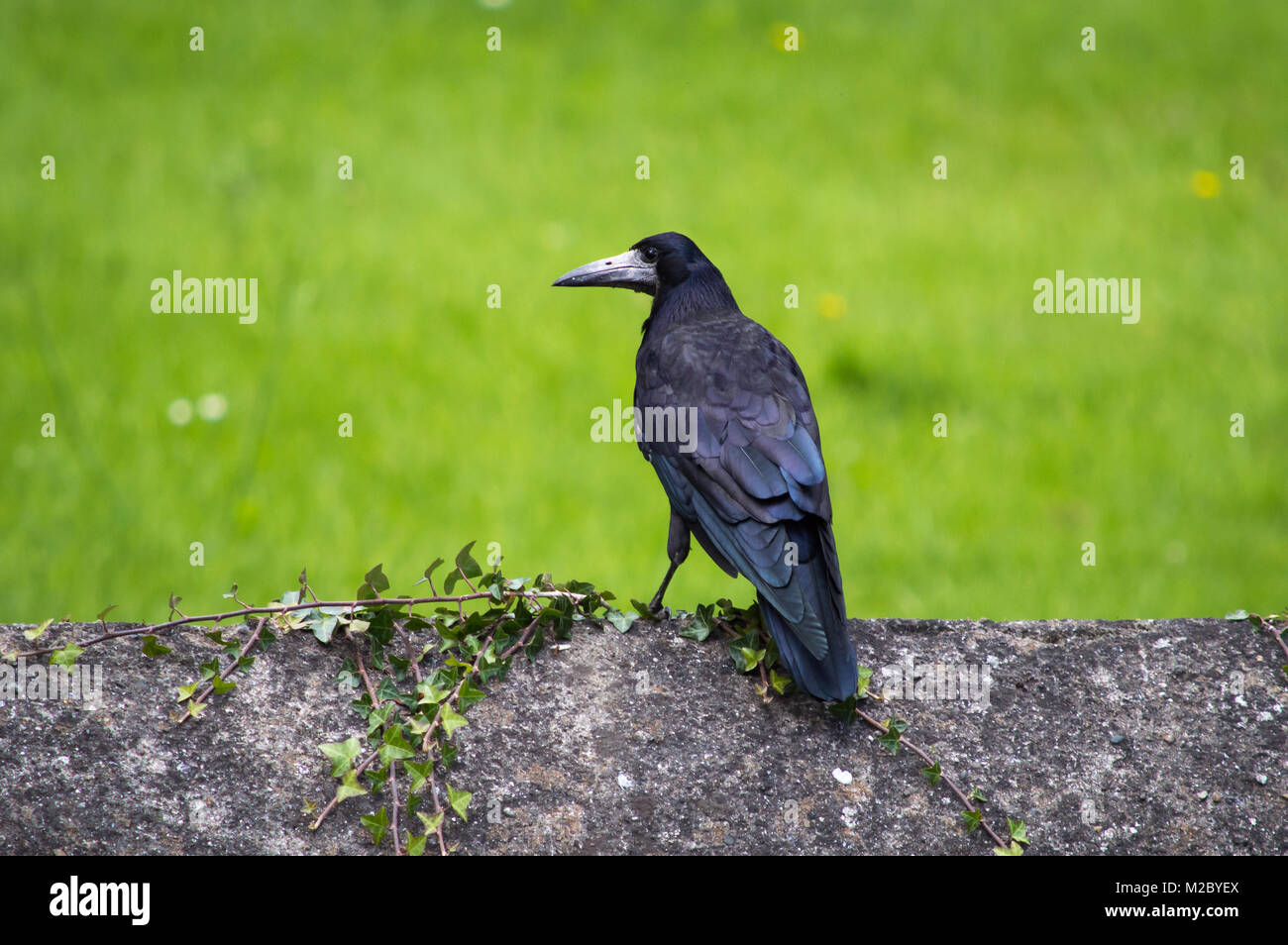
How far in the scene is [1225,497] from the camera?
676 cm

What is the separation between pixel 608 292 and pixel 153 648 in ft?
20.4

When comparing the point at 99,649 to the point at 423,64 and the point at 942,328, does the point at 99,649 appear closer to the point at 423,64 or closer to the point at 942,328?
the point at 942,328

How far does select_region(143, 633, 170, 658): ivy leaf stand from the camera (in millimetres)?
2658

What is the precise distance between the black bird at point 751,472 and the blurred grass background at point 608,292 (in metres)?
2.45

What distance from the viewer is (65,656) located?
2629mm

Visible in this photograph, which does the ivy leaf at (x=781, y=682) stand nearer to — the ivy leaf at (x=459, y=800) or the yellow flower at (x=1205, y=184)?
the ivy leaf at (x=459, y=800)

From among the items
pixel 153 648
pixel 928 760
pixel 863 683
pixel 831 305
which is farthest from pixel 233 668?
pixel 831 305

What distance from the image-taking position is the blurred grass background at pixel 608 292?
626 cm

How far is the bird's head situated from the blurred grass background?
2045mm

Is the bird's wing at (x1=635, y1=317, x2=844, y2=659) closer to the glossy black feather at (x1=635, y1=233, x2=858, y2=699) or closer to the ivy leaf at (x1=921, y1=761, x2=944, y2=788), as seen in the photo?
the glossy black feather at (x1=635, y1=233, x2=858, y2=699)

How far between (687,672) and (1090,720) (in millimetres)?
839

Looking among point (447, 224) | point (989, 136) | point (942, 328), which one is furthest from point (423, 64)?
point (942, 328)

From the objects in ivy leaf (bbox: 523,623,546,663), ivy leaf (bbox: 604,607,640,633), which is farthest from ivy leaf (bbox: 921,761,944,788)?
ivy leaf (bbox: 523,623,546,663)

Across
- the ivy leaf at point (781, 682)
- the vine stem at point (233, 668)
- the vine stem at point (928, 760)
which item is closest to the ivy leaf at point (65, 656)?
the vine stem at point (233, 668)
